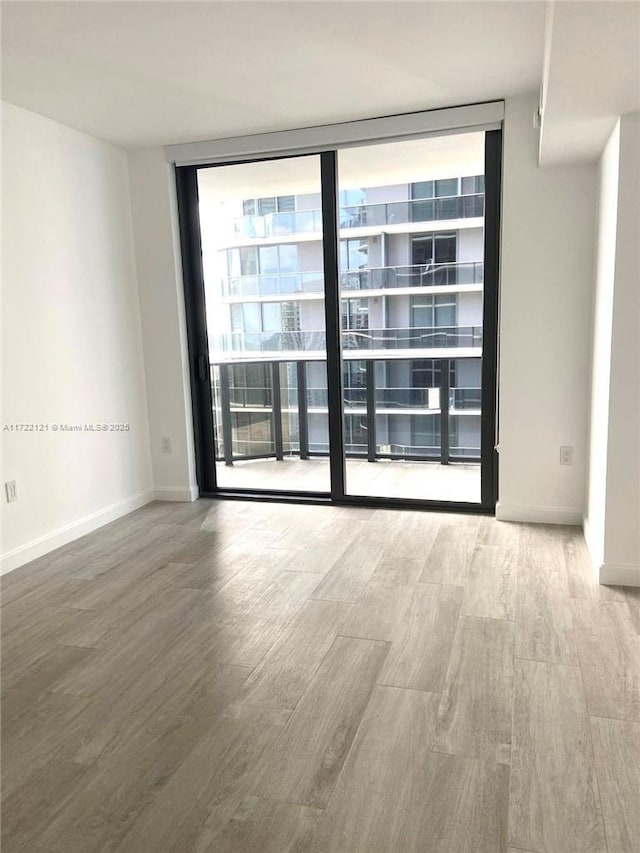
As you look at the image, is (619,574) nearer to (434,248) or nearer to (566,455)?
(566,455)

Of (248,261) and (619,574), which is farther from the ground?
(248,261)

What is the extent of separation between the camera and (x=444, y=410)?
4.19 m

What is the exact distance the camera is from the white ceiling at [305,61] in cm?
227

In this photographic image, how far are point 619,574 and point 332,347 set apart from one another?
2119 mm

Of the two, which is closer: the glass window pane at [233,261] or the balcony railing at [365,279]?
the balcony railing at [365,279]

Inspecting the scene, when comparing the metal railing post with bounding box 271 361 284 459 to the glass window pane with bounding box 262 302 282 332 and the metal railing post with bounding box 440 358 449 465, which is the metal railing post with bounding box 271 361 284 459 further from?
the metal railing post with bounding box 440 358 449 465

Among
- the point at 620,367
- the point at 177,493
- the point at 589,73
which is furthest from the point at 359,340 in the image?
the point at 589,73

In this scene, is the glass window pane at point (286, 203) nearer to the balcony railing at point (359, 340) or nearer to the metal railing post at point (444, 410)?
the balcony railing at point (359, 340)

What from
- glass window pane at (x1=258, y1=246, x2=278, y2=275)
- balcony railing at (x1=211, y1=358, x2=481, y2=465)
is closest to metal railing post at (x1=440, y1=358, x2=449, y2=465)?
balcony railing at (x1=211, y1=358, x2=481, y2=465)

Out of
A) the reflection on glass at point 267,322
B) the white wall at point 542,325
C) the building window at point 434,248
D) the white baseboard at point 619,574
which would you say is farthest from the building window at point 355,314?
the white baseboard at point 619,574

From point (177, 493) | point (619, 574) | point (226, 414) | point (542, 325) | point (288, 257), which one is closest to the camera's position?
point (619, 574)

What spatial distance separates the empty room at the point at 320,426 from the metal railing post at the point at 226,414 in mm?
28

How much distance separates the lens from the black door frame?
12.3 ft

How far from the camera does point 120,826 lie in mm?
1599
